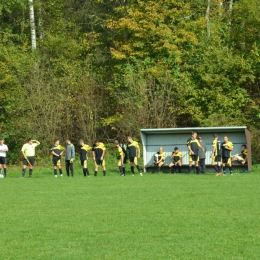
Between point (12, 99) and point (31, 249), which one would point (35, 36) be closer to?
point (12, 99)

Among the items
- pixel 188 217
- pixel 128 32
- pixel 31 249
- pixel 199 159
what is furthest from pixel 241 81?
pixel 31 249

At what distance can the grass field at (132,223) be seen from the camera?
10445 mm

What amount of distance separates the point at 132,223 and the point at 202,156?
2035 cm

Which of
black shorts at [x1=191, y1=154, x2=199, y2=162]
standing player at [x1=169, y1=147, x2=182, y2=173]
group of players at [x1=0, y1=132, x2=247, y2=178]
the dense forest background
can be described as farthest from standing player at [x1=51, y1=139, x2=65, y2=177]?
the dense forest background

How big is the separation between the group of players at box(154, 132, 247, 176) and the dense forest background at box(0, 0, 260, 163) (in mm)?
6672

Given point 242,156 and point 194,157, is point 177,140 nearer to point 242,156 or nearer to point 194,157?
point 242,156

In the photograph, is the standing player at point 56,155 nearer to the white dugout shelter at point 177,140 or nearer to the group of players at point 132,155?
the group of players at point 132,155

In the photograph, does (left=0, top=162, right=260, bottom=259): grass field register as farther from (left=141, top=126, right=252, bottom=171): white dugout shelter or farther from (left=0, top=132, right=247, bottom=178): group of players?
(left=141, top=126, right=252, bottom=171): white dugout shelter

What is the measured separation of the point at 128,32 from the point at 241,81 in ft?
26.6

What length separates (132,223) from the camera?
13.4 m

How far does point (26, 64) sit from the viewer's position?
46.1 meters

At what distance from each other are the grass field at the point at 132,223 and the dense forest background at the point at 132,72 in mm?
21420

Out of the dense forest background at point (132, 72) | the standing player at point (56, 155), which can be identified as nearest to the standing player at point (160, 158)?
the standing player at point (56, 155)

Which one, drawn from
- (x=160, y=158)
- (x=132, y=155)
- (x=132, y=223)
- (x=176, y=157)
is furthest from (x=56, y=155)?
(x=132, y=223)
